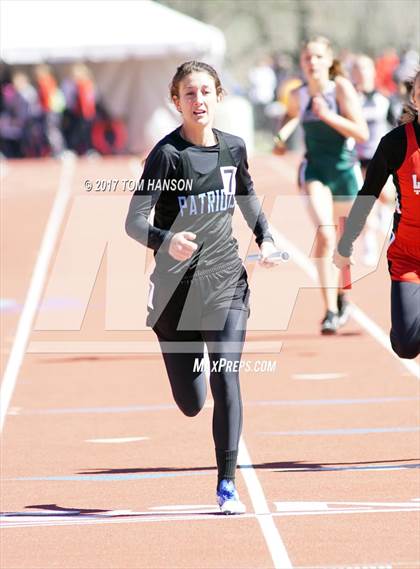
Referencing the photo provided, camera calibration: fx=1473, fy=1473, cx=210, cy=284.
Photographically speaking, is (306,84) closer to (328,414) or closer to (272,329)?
(272,329)

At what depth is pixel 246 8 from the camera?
5750cm

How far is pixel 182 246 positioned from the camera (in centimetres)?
645

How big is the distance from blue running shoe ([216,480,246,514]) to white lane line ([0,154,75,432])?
2.83m

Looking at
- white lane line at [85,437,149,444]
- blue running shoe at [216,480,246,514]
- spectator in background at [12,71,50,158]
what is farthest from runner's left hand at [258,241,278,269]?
spectator in background at [12,71,50,158]

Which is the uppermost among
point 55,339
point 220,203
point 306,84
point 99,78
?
point 220,203

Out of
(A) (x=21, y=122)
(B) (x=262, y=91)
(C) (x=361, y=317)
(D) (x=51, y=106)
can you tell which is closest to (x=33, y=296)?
(C) (x=361, y=317)

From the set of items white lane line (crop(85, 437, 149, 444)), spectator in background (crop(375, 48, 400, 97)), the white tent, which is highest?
white lane line (crop(85, 437, 149, 444))

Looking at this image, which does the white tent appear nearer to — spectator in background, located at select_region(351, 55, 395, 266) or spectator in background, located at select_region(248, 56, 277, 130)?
spectator in background, located at select_region(248, 56, 277, 130)

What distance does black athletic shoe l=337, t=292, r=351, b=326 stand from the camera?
12.6 m

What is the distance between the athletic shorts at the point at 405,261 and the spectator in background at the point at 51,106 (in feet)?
86.6

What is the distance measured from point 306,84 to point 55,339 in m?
3.25

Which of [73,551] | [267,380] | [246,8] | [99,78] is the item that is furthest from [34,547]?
[246,8]

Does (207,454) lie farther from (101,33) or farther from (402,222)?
(101,33)

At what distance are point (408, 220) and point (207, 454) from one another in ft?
6.95
